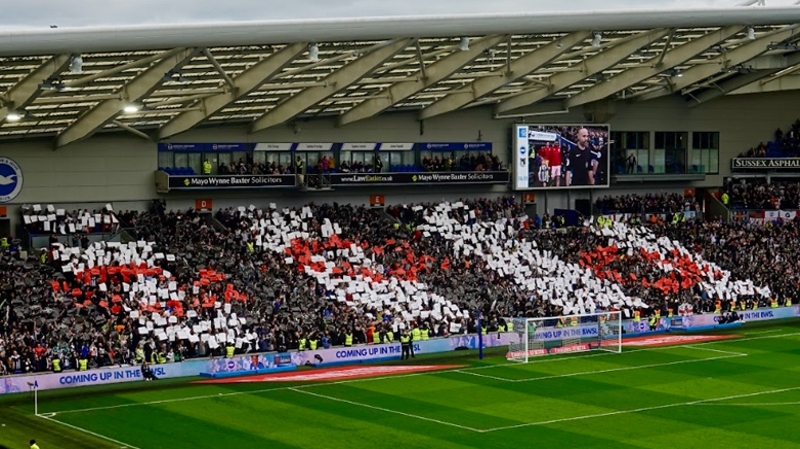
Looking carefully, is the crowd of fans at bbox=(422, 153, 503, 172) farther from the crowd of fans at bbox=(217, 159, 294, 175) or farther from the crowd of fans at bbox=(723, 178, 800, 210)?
the crowd of fans at bbox=(723, 178, 800, 210)

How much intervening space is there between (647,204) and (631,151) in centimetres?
279

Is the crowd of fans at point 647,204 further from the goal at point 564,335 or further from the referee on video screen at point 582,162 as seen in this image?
the goal at point 564,335

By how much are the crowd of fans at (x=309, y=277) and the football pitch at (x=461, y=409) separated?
3.04 meters

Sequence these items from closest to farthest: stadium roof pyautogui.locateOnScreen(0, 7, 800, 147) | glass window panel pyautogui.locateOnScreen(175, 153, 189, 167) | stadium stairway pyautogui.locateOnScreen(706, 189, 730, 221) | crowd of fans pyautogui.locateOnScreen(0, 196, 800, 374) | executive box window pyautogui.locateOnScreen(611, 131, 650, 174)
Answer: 1. stadium roof pyautogui.locateOnScreen(0, 7, 800, 147)
2. crowd of fans pyautogui.locateOnScreen(0, 196, 800, 374)
3. glass window panel pyautogui.locateOnScreen(175, 153, 189, 167)
4. executive box window pyautogui.locateOnScreen(611, 131, 650, 174)
5. stadium stairway pyautogui.locateOnScreen(706, 189, 730, 221)

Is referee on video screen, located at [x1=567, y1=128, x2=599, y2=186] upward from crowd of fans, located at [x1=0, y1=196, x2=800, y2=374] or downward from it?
upward

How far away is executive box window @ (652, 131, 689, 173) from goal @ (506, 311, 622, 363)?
19966 millimetres

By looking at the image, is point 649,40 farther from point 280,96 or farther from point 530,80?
point 280,96

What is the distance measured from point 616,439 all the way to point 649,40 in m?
20.9

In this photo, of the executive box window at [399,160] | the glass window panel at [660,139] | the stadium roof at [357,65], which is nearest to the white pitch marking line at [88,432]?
the stadium roof at [357,65]

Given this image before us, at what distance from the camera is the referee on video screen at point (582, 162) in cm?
6500

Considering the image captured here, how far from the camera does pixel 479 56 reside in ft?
157

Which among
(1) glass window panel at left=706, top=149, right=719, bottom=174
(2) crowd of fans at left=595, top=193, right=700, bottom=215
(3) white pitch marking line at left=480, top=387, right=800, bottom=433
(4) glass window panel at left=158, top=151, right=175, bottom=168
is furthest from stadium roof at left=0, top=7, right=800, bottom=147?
(3) white pitch marking line at left=480, top=387, right=800, bottom=433

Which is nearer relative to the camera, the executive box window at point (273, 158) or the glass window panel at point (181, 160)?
the glass window panel at point (181, 160)

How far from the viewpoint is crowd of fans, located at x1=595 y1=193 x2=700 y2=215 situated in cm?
6738
